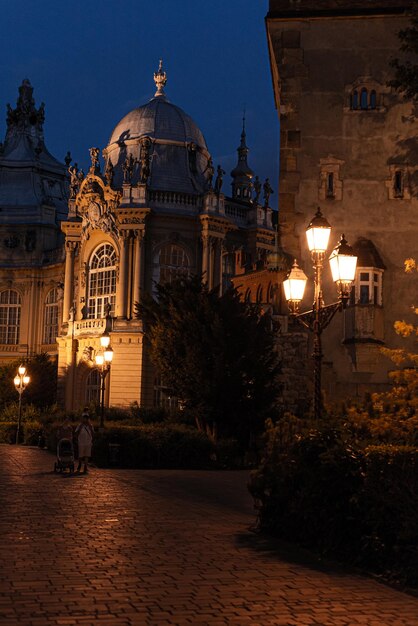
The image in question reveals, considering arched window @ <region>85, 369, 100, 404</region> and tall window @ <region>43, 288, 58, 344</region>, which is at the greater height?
tall window @ <region>43, 288, 58, 344</region>

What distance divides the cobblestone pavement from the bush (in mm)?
512

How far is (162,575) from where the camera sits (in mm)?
10836

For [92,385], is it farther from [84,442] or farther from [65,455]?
[65,455]

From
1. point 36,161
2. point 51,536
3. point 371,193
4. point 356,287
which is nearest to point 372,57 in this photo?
point 371,193

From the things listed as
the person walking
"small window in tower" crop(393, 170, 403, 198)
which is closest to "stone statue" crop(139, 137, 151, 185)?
"small window in tower" crop(393, 170, 403, 198)

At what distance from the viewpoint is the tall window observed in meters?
74.2

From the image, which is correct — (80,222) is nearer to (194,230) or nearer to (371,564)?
(194,230)

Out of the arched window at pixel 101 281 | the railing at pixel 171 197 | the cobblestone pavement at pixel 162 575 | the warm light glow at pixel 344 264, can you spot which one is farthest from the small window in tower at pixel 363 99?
the arched window at pixel 101 281

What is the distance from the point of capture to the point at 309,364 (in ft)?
103

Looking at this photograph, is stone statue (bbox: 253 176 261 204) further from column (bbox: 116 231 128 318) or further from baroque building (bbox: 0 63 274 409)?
column (bbox: 116 231 128 318)

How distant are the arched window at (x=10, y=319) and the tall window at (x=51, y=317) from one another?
2378 mm

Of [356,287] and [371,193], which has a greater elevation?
[371,193]

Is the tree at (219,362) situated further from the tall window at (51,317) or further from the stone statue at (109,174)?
the tall window at (51,317)

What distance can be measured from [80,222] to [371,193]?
34.3 m
